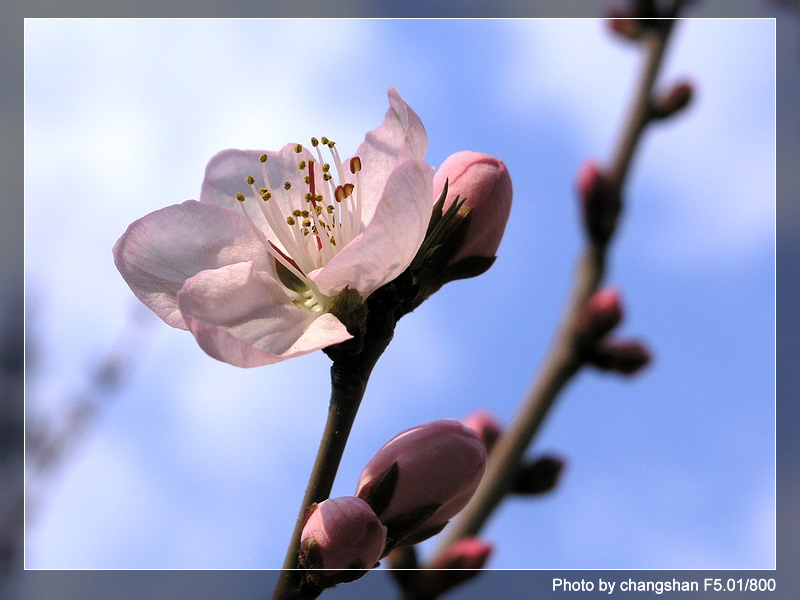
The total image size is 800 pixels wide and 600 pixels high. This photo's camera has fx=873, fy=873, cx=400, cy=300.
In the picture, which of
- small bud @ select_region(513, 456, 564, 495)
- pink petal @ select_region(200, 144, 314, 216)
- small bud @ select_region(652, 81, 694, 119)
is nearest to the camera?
pink petal @ select_region(200, 144, 314, 216)

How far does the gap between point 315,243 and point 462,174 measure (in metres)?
0.17

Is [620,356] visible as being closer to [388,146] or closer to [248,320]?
[388,146]

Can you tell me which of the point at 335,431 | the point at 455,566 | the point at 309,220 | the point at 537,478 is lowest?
the point at 455,566

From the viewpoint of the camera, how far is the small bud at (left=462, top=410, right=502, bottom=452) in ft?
4.88

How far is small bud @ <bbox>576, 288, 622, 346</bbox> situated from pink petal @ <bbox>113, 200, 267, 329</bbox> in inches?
28.7

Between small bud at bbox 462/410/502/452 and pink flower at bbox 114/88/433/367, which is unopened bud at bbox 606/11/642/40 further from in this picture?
pink flower at bbox 114/88/433/367

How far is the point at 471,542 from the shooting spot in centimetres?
123

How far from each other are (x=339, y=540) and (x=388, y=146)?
0.39 meters

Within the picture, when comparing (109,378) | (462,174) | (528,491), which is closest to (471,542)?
(528,491)

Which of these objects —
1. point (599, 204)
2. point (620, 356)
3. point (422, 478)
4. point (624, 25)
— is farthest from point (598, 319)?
point (422, 478)

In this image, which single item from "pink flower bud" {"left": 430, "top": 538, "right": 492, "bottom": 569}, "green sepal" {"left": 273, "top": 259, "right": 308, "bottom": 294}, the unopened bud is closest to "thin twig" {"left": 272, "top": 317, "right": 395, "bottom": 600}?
"green sepal" {"left": 273, "top": 259, "right": 308, "bottom": 294}

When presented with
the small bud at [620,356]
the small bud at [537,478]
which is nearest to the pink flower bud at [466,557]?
the small bud at [537,478]

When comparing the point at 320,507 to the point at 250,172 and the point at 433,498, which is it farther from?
the point at 250,172

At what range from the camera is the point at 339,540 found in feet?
2.31
